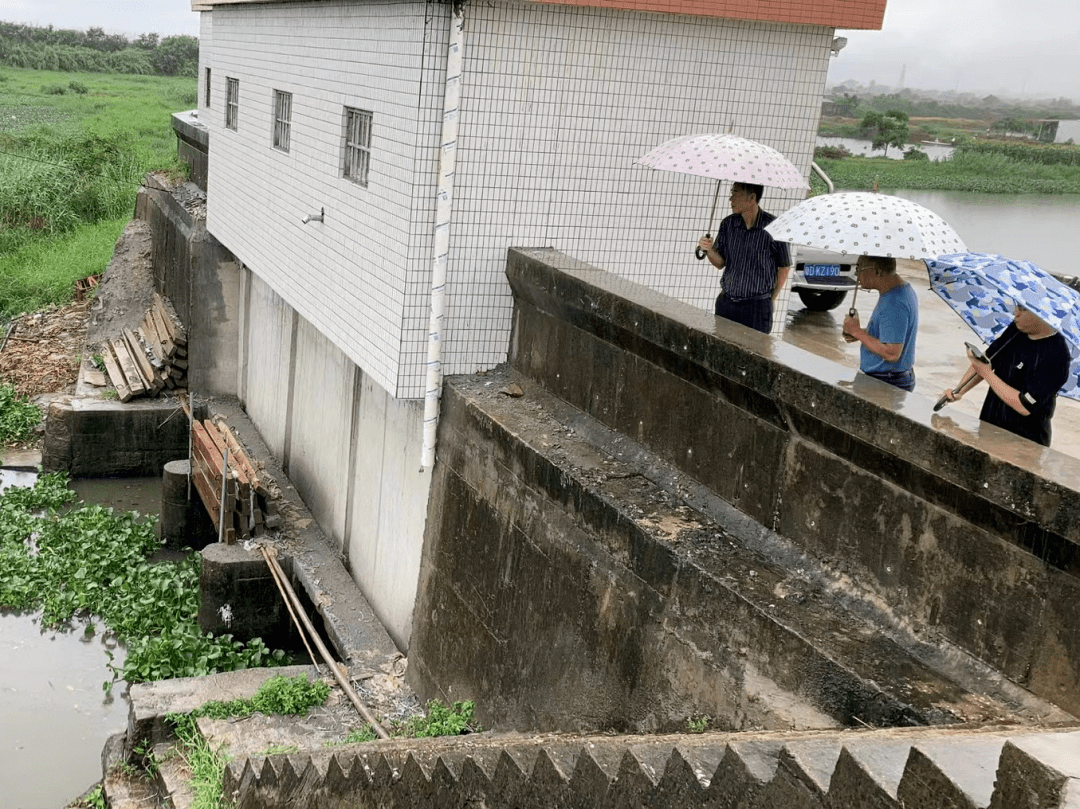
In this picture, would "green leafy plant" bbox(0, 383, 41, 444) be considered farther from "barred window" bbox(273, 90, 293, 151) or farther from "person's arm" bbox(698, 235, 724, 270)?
"person's arm" bbox(698, 235, 724, 270)

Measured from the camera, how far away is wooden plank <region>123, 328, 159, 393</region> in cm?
1507

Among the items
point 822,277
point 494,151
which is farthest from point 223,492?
point 822,277

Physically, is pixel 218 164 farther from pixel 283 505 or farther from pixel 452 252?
pixel 452 252

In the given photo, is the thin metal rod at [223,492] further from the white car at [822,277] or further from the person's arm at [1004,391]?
A: the person's arm at [1004,391]

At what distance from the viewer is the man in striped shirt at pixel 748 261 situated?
22.6 ft

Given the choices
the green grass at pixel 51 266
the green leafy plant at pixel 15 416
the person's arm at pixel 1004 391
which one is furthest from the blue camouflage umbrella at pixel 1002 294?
the green grass at pixel 51 266

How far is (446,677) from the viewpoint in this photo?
7664mm

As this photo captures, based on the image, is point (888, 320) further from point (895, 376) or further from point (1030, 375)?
point (1030, 375)

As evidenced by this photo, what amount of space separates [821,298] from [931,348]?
1963 millimetres

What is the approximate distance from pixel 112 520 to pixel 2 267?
1271 centimetres

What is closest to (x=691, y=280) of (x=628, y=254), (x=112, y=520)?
(x=628, y=254)

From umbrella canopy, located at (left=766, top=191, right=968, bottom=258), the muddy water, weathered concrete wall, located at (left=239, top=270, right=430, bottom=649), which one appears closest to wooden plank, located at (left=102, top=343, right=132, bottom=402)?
weathered concrete wall, located at (left=239, top=270, right=430, bottom=649)

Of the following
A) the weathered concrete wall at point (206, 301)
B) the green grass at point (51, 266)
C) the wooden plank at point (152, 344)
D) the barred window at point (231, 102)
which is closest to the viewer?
the barred window at point (231, 102)

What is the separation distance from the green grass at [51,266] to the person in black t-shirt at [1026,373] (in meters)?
19.9
